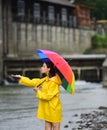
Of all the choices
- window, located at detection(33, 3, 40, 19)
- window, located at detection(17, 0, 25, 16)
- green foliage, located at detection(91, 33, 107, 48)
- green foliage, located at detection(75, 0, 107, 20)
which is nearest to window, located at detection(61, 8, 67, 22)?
green foliage, located at detection(91, 33, 107, 48)

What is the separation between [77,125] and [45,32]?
47655 millimetres

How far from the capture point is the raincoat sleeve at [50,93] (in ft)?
34.6

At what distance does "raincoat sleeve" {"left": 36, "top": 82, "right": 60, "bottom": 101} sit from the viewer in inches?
416

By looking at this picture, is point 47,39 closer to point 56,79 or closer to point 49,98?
point 56,79

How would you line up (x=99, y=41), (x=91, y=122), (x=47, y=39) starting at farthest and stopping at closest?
(x=99, y=41), (x=47, y=39), (x=91, y=122)

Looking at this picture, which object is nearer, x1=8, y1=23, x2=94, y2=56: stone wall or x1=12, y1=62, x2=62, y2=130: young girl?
x1=12, y1=62, x2=62, y2=130: young girl

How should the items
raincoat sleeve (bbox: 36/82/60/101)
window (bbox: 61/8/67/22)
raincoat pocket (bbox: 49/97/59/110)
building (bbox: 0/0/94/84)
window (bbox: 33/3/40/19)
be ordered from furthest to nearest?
window (bbox: 61/8/67/22) → window (bbox: 33/3/40/19) → building (bbox: 0/0/94/84) → raincoat pocket (bbox: 49/97/59/110) → raincoat sleeve (bbox: 36/82/60/101)

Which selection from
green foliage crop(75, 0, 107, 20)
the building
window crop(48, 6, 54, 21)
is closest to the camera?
the building

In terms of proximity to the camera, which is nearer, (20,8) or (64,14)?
(20,8)

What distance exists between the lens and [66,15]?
72.5m

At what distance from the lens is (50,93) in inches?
418

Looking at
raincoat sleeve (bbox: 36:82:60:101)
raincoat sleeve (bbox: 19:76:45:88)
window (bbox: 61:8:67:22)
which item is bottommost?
raincoat sleeve (bbox: 36:82:60:101)

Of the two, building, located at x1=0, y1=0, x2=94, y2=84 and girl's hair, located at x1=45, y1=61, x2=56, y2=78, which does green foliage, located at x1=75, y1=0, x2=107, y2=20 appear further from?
girl's hair, located at x1=45, y1=61, x2=56, y2=78

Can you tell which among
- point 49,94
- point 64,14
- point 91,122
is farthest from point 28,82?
point 64,14
